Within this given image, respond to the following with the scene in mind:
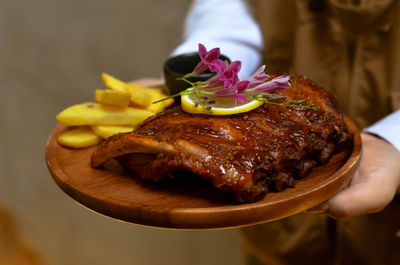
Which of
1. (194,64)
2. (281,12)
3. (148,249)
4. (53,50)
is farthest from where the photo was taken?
(148,249)

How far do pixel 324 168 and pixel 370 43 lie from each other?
801 millimetres

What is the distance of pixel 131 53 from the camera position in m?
3.31

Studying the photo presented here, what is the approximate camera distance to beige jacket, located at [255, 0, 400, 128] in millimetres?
1814

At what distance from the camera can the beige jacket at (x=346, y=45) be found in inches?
71.4

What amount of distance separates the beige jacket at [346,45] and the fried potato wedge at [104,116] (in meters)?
0.89

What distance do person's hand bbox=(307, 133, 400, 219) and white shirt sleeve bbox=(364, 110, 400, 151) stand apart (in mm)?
21

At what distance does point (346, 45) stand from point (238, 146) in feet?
3.35

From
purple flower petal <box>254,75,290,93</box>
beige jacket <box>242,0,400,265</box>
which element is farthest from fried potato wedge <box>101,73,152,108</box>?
beige jacket <box>242,0,400,265</box>

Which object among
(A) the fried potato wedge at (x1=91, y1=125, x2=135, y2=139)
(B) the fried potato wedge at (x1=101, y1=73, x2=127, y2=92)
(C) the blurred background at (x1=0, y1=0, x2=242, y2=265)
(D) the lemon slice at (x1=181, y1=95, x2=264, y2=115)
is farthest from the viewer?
(C) the blurred background at (x1=0, y1=0, x2=242, y2=265)

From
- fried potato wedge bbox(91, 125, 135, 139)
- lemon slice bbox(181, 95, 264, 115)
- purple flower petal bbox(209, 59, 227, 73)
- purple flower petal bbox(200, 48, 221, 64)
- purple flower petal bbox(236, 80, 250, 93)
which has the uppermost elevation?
purple flower petal bbox(200, 48, 221, 64)

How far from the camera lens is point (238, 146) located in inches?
46.8

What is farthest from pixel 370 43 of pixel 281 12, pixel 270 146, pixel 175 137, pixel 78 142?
pixel 78 142

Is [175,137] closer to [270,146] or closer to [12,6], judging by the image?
[270,146]

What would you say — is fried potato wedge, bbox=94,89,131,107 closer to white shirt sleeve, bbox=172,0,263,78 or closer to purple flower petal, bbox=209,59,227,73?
purple flower petal, bbox=209,59,227,73
